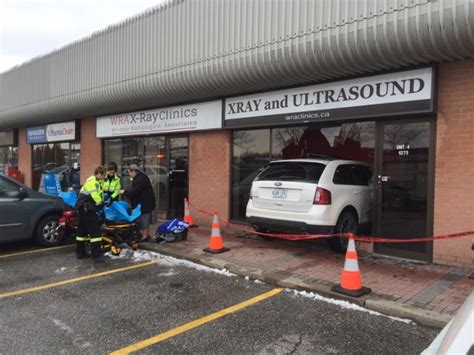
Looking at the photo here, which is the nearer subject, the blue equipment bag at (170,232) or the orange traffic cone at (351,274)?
the orange traffic cone at (351,274)

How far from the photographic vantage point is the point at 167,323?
4.68 m

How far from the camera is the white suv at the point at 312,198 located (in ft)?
23.4

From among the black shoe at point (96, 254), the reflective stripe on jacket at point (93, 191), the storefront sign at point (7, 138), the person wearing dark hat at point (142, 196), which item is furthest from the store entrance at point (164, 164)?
the storefront sign at point (7, 138)

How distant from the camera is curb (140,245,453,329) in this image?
183 inches

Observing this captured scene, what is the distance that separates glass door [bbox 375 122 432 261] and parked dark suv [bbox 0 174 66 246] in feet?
20.7

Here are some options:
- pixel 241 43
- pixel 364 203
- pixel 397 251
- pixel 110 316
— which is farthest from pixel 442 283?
pixel 241 43

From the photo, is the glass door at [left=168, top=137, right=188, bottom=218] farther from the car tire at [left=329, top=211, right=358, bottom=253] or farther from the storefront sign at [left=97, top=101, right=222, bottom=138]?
the car tire at [left=329, top=211, right=358, bottom=253]

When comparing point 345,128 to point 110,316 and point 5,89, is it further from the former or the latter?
point 5,89

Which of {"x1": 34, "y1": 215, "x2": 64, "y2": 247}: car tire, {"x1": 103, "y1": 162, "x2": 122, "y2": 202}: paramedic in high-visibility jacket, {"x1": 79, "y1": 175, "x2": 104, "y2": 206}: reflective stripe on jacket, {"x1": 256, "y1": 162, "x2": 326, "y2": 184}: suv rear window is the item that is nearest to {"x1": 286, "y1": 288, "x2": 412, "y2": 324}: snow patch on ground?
{"x1": 256, "y1": 162, "x2": 326, "y2": 184}: suv rear window

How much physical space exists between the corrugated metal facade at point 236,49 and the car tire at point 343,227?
2532mm

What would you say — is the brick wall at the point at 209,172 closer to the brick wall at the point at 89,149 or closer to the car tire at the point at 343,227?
the car tire at the point at 343,227

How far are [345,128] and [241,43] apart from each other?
2.77 metres

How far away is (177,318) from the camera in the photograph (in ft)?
15.8

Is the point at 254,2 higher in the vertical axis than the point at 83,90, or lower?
higher
